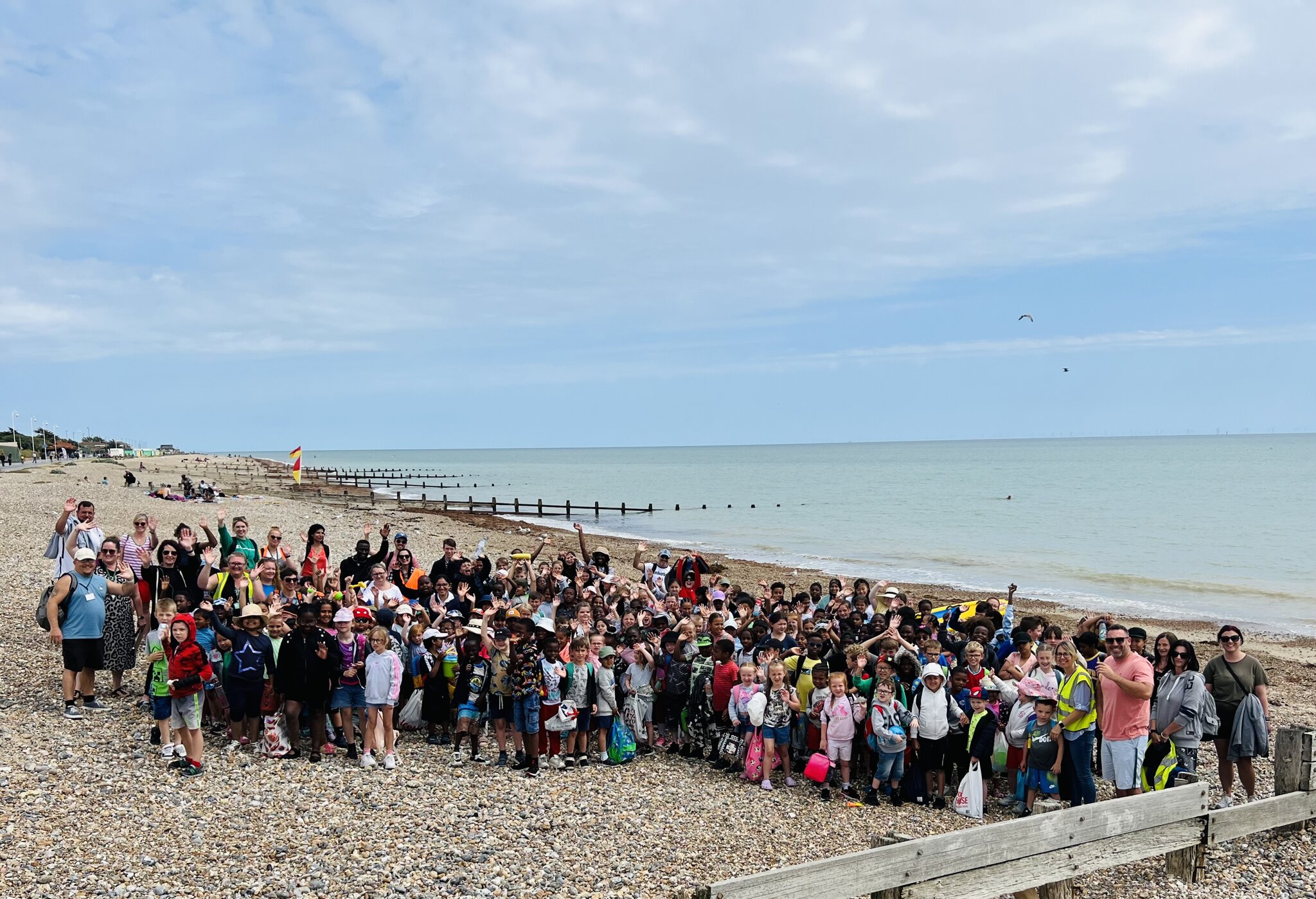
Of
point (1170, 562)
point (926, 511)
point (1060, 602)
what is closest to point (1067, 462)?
point (926, 511)

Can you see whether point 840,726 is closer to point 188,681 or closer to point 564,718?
point 564,718

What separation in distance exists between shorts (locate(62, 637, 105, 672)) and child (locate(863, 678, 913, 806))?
7.68 meters

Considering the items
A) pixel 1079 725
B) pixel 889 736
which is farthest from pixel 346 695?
pixel 1079 725

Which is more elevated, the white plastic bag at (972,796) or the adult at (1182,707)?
the adult at (1182,707)

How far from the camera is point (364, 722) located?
27.5ft

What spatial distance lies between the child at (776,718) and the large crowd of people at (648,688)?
2cm

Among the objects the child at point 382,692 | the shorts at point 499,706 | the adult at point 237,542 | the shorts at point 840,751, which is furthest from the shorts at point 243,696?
the shorts at point 840,751

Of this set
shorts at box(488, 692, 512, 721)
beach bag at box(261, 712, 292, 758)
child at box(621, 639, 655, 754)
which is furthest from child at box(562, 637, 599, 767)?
beach bag at box(261, 712, 292, 758)

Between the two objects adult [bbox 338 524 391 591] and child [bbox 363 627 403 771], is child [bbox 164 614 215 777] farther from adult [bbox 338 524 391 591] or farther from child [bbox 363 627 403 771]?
adult [bbox 338 524 391 591]

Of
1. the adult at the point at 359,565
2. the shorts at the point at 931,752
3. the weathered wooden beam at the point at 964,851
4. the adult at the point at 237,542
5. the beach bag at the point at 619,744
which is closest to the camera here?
the weathered wooden beam at the point at 964,851

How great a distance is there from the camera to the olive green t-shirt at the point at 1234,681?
758 centimetres

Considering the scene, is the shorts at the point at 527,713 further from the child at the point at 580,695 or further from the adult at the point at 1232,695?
the adult at the point at 1232,695

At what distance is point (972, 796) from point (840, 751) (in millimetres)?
1167

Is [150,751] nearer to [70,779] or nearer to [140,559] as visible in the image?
[70,779]
